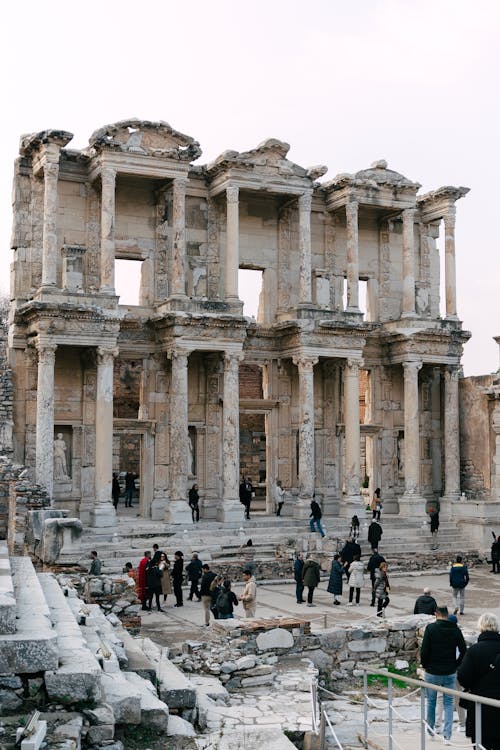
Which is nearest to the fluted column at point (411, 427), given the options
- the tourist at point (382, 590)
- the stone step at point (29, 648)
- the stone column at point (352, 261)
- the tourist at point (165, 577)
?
the stone column at point (352, 261)

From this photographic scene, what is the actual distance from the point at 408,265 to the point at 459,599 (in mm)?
13933

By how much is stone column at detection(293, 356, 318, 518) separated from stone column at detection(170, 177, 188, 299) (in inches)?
173

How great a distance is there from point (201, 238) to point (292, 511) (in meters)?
A: 8.86

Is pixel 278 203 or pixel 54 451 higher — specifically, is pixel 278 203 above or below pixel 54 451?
above

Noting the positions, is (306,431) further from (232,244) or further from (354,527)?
(232,244)

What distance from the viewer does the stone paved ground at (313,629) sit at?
10.5 m

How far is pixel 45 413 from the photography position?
2497 cm

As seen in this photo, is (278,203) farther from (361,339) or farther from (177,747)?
(177,747)

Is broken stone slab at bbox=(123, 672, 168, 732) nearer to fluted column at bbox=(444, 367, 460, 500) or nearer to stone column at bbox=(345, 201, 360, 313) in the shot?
stone column at bbox=(345, 201, 360, 313)

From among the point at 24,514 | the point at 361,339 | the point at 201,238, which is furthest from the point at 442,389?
the point at 24,514

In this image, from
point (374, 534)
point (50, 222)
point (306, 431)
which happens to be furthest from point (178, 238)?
point (374, 534)

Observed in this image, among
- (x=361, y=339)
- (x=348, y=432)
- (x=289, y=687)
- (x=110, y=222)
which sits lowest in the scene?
(x=289, y=687)

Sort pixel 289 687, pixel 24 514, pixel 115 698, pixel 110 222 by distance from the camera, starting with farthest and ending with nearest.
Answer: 1. pixel 110 222
2. pixel 24 514
3. pixel 289 687
4. pixel 115 698

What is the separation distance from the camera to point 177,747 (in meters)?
8.73
